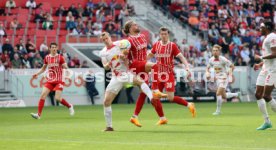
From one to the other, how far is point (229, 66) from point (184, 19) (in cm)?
2074

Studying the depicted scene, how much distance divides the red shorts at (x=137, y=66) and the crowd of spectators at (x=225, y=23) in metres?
25.0

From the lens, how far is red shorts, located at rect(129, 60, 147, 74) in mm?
18875

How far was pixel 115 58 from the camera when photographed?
710 inches

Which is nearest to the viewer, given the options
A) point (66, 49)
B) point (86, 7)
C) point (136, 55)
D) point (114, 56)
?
point (114, 56)

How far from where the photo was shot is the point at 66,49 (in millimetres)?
41906

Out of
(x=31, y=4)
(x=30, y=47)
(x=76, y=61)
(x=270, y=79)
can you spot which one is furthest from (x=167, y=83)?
(x=31, y=4)

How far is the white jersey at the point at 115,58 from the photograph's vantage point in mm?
18000

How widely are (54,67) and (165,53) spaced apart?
5.85m

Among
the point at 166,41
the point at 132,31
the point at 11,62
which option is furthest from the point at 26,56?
the point at 132,31

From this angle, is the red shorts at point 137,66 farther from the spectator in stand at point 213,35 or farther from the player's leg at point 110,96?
the spectator in stand at point 213,35

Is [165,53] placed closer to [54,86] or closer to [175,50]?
[175,50]

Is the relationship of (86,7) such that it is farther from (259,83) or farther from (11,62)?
(259,83)

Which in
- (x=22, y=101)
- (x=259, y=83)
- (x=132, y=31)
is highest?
(x=132, y=31)

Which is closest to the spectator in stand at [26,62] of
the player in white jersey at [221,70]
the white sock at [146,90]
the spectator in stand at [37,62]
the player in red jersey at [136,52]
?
the spectator in stand at [37,62]
